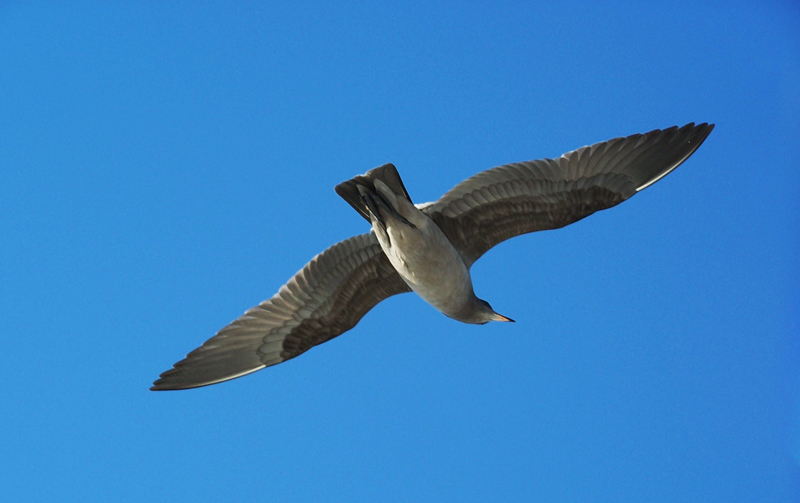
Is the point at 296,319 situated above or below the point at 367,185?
below

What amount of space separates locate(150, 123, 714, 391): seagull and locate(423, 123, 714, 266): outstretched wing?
0.01m

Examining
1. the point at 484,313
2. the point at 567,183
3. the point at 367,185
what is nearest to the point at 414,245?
the point at 367,185

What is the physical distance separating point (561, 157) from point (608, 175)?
66 centimetres

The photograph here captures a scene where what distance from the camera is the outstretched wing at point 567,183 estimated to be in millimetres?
9445

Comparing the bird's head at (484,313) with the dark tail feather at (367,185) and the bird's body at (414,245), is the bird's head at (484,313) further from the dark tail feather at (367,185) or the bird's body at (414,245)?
the dark tail feather at (367,185)

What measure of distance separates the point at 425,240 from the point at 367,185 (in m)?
0.99

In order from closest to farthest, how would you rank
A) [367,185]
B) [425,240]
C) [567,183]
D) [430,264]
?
[367,185], [425,240], [430,264], [567,183]

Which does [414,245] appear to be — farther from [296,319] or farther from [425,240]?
[296,319]

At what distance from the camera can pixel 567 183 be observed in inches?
374

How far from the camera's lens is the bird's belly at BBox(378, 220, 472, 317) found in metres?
9.25

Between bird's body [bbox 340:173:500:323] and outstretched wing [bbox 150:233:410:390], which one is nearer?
bird's body [bbox 340:173:500:323]

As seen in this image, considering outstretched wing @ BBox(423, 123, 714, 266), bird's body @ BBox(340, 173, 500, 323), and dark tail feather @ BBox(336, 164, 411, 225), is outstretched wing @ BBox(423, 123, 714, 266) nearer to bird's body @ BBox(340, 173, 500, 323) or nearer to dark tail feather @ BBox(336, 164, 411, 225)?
bird's body @ BBox(340, 173, 500, 323)

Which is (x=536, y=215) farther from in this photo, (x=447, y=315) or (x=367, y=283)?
(x=367, y=283)

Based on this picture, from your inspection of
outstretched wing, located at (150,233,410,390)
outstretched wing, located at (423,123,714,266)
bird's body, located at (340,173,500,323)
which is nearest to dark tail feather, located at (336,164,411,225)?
bird's body, located at (340,173,500,323)
